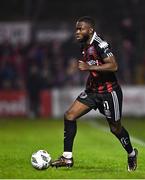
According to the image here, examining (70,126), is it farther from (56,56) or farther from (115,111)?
(56,56)

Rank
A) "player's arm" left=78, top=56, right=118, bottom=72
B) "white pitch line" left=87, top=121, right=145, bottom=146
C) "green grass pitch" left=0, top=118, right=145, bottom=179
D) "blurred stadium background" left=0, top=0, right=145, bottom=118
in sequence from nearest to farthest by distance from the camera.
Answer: "green grass pitch" left=0, top=118, right=145, bottom=179 < "player's arm" left=78, top=56, right=118, bottom=72 < "white pitch line" left=87, top=121, right=145, bottom=146 < "blurred stadium background" left=0, top=0, right=145, bottom=118

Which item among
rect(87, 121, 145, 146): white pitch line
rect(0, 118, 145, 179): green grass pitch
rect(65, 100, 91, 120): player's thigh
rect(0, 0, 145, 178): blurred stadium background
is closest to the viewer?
rect(0, 118, 145, 179): green grass pitch

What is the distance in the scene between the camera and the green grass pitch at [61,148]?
10434 mm

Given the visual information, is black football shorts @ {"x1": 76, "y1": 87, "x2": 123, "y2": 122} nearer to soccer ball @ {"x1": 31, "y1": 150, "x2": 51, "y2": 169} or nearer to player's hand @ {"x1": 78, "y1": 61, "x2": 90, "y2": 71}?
player's hand @ {"x1": 78, "y1": 61, "x2": 90, "y2": 71}

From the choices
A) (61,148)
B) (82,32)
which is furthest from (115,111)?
(61,148)

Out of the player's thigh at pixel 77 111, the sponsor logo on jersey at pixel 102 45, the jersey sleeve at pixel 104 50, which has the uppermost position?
the sponsor logo on jersey at pixel 102 45

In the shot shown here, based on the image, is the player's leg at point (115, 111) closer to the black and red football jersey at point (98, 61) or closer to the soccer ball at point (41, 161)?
the black and red football jersey at point (98, 61)

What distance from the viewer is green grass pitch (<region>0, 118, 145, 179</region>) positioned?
10.4 m

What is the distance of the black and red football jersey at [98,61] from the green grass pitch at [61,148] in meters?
1.29

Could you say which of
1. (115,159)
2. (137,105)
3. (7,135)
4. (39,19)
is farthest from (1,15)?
(115,159)

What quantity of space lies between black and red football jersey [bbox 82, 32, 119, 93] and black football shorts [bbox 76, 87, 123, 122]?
79mm

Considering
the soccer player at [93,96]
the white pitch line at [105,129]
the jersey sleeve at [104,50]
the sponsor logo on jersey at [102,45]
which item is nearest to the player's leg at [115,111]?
the soccer player at [93,96]

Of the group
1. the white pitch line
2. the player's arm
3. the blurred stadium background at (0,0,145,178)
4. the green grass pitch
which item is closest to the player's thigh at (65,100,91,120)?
the player's arm

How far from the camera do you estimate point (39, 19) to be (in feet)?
102
